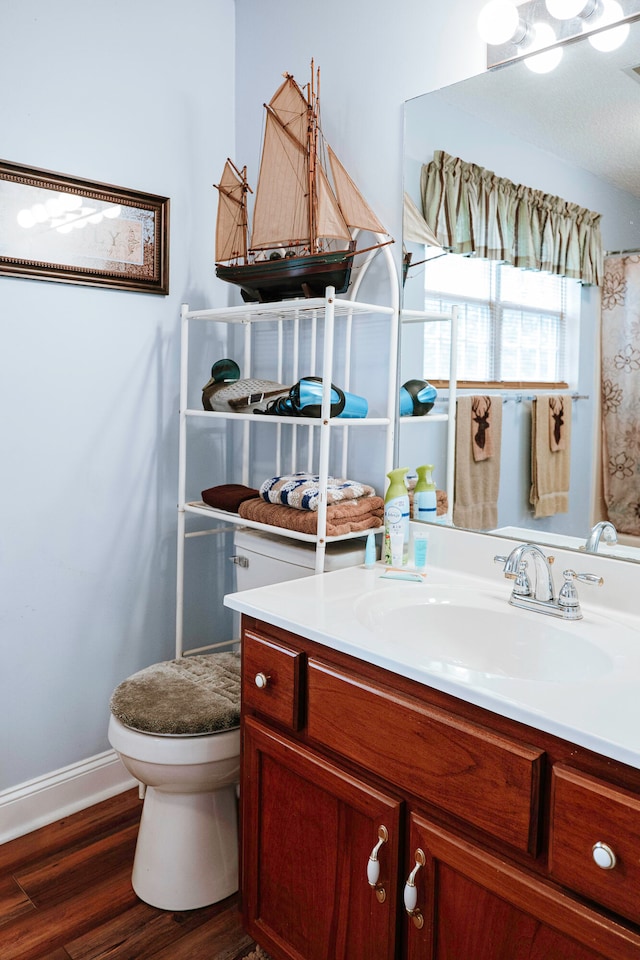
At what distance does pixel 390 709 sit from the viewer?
47.7 inches

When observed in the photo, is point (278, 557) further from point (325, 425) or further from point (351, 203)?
point (351, 203)

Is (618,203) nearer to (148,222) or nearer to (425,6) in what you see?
(425,6)

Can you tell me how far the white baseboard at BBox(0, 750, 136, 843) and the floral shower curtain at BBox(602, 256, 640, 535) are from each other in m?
1.71

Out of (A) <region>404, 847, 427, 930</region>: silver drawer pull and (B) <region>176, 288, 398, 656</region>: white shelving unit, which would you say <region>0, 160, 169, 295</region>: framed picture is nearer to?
(B) <region>176, 288, 398, 656</region>: white shelving unit

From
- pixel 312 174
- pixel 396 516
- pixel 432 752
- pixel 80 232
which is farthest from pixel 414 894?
pixel 80 232

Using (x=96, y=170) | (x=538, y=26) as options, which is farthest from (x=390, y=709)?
(x=96, y=170)

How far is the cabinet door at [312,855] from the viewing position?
1247mm

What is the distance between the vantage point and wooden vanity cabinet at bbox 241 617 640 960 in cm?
97

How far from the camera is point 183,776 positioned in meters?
1.69

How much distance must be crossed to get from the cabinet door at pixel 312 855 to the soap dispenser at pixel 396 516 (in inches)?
21.2

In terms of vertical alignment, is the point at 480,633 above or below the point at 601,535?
below

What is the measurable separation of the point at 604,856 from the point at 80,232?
77.0 inches

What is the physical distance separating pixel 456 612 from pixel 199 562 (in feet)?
3.93

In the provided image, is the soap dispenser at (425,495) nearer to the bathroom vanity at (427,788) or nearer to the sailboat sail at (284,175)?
the bathroom vanity at (427,788)
